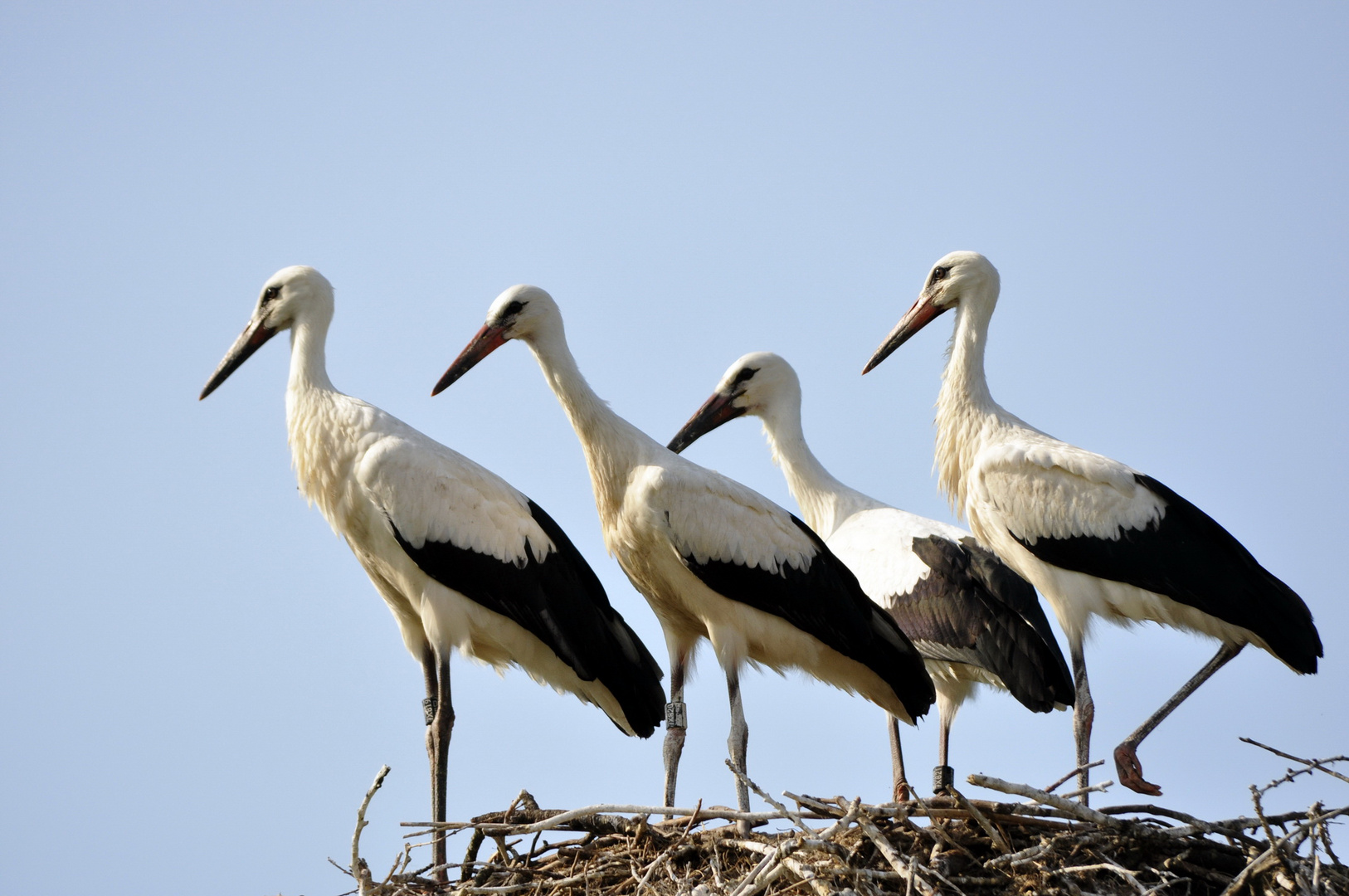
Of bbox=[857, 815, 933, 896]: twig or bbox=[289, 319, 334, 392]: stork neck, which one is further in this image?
bbox=[289, 319, 334, 392]: stork neck

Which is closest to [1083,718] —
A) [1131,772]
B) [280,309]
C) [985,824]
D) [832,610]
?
[1131,772]

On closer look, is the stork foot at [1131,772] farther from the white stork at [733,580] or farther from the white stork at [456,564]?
the white stork at [456,564]

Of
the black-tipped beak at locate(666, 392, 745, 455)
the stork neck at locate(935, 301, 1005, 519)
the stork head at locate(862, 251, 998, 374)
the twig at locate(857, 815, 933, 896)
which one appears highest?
the stork head at locate(862, 251, 998, 374)

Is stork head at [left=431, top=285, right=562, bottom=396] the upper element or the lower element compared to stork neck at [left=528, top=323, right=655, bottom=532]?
upper

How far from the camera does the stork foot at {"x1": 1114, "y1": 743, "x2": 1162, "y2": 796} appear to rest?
743cm

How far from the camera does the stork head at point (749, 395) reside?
935 cm

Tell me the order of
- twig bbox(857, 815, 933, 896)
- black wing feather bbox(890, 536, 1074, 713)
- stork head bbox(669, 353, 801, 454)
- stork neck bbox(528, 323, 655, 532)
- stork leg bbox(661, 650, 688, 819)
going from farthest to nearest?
stork head bbox(669, 353, 801, 454)
black wing feather bbox(890, 536, 1074, 713)
stork neck bbox(528, 323, 655, 532)
stork leg bbox(661, 650, 688, 819)
twig bbox(857, 815, 933, 896)

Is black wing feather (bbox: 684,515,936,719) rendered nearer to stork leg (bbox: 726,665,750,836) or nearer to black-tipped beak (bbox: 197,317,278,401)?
stork leg (bbox: 726,665,750,836)

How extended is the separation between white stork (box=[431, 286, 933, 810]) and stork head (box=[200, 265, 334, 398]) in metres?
1.31

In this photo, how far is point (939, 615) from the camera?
8.12 m

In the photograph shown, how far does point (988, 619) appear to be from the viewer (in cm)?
802

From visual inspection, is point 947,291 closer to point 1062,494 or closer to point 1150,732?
point 1062,494

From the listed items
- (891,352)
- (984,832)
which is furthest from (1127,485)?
(984,832)

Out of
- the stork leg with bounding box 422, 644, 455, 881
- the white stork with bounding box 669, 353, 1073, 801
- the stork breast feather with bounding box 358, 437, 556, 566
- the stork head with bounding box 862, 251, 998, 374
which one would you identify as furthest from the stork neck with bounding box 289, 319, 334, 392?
the stork head with bounding box 862, 251, 998, 374
